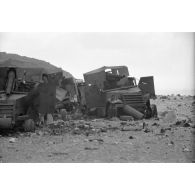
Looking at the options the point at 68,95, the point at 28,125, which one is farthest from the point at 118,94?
the point at 28,125

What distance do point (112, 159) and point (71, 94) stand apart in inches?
491

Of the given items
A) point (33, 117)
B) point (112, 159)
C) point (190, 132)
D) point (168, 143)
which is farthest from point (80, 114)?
point (112, 159)

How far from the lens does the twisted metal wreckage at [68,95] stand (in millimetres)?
9305

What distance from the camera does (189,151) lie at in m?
6.51

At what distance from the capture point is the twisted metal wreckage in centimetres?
930

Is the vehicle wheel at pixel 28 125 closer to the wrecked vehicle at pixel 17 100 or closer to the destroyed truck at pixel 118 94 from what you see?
the wrecked vehicle at pixel 17 100

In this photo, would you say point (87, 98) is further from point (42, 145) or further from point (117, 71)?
point (42, 145)

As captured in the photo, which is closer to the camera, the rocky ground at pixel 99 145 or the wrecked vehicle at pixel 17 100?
the rocky ground at pixel 99 145

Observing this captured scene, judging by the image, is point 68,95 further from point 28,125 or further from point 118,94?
point 28,125

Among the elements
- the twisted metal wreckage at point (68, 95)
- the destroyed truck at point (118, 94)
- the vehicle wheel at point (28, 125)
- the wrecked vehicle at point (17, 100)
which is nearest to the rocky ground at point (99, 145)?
the vehicle wheel at point (28, 125)

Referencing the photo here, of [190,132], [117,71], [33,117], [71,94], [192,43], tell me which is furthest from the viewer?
[71,94]

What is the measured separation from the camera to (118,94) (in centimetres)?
1362

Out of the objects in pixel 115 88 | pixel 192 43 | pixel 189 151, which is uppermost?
pixel 192 43

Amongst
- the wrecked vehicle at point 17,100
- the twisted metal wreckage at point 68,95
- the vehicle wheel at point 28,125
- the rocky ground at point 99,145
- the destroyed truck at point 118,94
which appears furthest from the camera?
the destroyed truck at point 118,94
